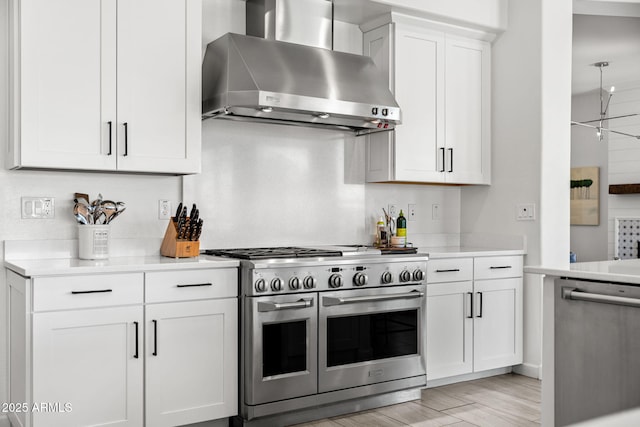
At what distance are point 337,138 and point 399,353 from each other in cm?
152

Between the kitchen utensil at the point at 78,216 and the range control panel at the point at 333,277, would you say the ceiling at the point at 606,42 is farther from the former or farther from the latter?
the kitchen utensil at the point at 78,216

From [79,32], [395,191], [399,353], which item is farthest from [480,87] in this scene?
[79,32]

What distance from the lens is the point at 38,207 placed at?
313 cm

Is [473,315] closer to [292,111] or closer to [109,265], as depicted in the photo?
[292,111]

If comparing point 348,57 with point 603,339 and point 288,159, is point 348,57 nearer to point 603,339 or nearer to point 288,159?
point 288,159

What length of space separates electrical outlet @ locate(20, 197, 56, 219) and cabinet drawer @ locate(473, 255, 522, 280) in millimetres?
2671

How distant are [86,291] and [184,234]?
694 mm

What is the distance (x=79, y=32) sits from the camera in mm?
2920

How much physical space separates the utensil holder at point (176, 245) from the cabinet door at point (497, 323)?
6.37 feet

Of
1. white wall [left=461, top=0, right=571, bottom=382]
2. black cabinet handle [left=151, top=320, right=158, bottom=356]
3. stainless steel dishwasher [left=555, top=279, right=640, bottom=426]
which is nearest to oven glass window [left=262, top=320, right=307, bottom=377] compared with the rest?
black cabinet handle [left=151, top=320, right=158, bottom=356]

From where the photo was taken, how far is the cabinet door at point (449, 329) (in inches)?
151

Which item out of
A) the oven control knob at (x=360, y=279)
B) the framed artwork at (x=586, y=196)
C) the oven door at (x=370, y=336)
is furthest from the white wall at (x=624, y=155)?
the oven control knob at (x=360, y=279)

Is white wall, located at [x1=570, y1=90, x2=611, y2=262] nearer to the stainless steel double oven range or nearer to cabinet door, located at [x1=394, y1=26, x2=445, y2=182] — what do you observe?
cabinet door, located at [x1=394, y1=26, x2=445, y2=182]

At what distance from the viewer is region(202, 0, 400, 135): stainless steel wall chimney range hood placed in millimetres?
3227
